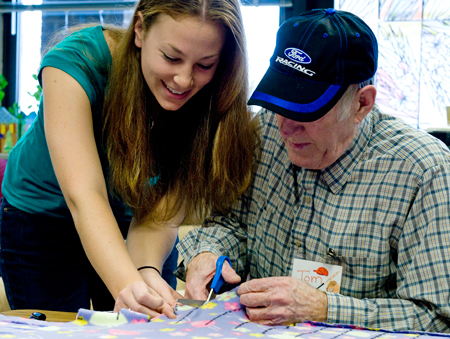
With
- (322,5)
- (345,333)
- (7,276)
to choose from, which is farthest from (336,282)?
(322,5)

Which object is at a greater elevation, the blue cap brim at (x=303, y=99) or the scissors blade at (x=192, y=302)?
the blue cap brim at (x=303, y=99)

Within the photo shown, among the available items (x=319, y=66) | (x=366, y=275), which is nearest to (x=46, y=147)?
(x=319, y=66)

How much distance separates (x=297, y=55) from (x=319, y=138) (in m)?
0.21

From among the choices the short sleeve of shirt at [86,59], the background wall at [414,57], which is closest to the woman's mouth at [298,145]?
the short sleeve of shirt at [86,59]

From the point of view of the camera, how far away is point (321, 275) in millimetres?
1234

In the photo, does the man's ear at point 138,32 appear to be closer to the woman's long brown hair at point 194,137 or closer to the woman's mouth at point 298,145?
the woman's long brown hair at point 194,137

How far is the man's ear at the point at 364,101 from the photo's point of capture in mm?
1186

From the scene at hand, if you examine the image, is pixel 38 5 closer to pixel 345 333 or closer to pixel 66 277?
pixel 66 277

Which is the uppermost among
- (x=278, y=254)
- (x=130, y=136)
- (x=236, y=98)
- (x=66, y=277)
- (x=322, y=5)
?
(x=322, y=5)

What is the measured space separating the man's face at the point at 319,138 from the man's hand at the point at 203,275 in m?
0.33

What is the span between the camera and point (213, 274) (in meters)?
1.27

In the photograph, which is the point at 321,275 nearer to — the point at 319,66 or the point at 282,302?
the point at 282,302

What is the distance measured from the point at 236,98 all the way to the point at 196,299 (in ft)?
1.87

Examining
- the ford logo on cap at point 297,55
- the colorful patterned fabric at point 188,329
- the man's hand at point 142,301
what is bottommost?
the colorful patterned fabric at point 188,329
